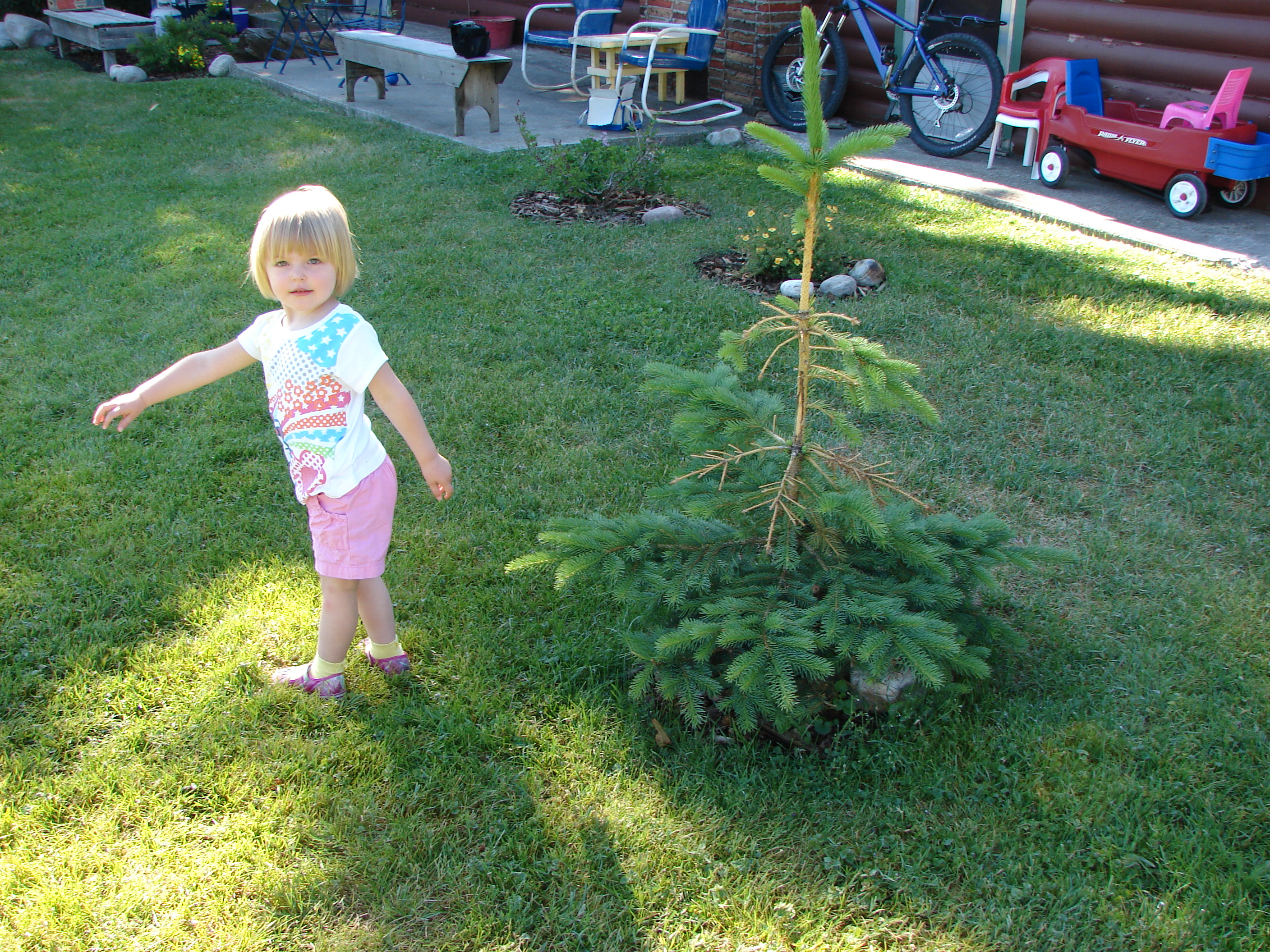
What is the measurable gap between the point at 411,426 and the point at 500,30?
11786 mm

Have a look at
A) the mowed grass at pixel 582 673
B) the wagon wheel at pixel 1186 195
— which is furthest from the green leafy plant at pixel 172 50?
the wagon wheel at pixel 1186 195

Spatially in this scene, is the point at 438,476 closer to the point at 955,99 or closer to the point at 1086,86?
the point at 1086,86

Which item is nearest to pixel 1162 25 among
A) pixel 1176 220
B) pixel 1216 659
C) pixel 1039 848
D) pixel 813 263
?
pixel 1176 220

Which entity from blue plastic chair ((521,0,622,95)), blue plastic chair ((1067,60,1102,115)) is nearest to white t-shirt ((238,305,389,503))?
blue plastic chair ((1067,60,1102,115))

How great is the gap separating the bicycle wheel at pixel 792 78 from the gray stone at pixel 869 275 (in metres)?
3.58

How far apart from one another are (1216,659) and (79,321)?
18.6 ft

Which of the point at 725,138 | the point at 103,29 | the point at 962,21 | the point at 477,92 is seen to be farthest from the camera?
the point at 103,29

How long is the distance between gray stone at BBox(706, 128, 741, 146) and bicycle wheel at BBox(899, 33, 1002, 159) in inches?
56.8

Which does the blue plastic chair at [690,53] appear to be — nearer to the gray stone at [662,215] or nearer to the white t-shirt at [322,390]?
the gray stone at [662,215]

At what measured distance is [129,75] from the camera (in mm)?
11586

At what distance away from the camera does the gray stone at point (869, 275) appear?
5656 mm

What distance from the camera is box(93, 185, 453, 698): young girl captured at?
248cm

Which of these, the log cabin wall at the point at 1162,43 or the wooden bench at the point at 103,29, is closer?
the log cabin wall at the point at 1162,43

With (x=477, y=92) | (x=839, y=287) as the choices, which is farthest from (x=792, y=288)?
(x=477, y=92)
